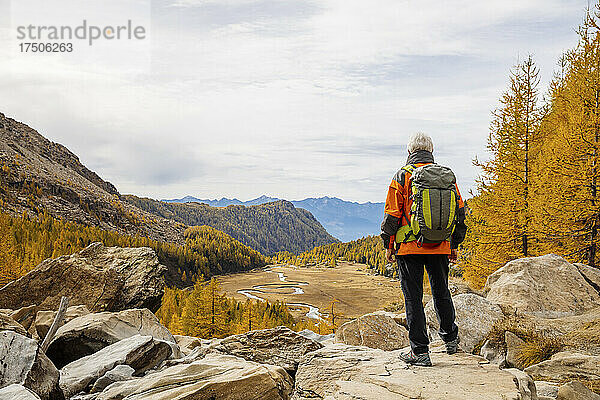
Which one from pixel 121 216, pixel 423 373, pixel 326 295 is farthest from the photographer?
pixel 121 216

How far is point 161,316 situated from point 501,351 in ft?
177

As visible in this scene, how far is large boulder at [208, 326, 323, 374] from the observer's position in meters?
10.0

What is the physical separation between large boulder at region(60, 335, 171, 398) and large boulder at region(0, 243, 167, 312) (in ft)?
25.8

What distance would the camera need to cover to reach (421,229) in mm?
6668

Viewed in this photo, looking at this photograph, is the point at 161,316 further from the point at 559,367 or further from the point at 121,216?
the point at 121,216

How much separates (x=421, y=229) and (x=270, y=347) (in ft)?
19.9

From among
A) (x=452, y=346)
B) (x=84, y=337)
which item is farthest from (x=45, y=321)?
(x=452, y=346)

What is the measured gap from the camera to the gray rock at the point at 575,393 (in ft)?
20.9

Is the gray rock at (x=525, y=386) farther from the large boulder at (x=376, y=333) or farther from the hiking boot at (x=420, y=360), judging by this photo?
the large boulder at (x=376, y=333)

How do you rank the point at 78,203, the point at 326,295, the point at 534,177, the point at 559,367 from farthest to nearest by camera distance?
the point at 78,203
the point at 326,295
the point at 534,177
the point at 559,367

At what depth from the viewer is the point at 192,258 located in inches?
5669

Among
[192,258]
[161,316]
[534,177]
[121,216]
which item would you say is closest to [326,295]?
[161,316]

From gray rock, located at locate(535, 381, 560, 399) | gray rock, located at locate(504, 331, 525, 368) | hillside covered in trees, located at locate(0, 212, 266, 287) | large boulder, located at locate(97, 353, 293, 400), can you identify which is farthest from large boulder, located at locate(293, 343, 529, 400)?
hillside covered in trees, located at locate(0, 212, 266, 287)

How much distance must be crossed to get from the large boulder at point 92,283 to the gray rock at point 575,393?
15.4 meters
